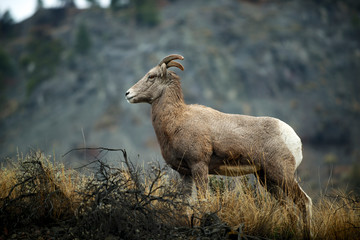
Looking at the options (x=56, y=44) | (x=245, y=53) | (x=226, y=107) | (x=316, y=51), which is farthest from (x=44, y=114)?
(x=316, y=51)

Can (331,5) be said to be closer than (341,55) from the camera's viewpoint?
No

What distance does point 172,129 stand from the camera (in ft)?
19.9

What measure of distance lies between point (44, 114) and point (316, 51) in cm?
4295

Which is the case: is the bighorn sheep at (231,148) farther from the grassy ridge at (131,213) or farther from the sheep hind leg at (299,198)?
the grassy ridge at (131,213)

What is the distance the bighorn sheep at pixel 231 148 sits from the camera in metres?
5.70

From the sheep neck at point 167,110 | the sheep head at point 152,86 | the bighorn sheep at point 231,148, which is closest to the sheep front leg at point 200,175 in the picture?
the bighorn sheep at point 231,148

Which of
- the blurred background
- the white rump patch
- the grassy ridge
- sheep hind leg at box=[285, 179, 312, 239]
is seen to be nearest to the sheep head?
the grassy ridge

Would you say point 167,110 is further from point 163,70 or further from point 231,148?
point 231,148

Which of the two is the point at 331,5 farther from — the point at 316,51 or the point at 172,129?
the point at 172,129

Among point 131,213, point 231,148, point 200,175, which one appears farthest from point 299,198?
point 131,213

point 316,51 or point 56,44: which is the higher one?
point 56,44

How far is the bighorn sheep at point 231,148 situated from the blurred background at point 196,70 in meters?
36.0

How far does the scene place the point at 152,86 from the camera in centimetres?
660

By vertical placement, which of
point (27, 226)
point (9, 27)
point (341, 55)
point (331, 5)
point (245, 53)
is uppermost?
point (9, 27)
